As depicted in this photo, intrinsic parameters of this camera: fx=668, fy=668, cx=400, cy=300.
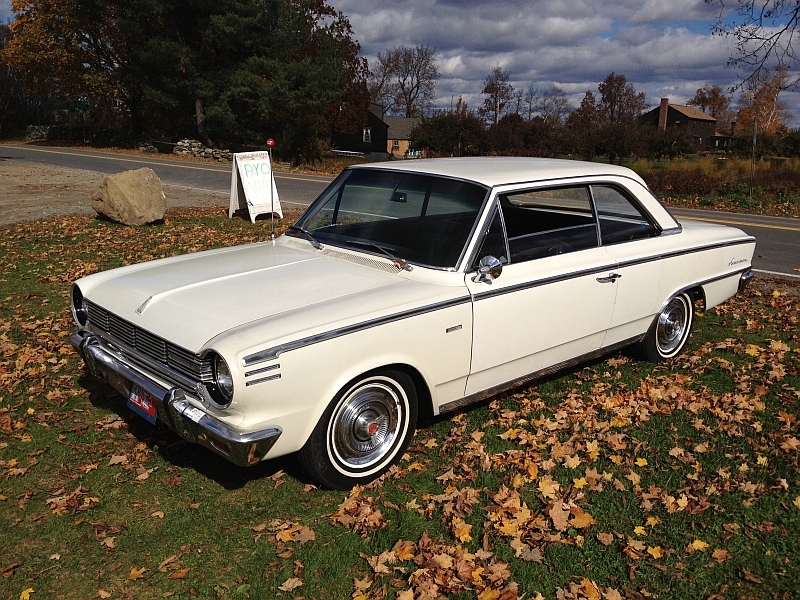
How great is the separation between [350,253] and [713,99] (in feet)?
355

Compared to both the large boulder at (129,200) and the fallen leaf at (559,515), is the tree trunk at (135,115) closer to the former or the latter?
the large boulder at (129,200)

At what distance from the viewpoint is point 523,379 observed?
14.9 feet

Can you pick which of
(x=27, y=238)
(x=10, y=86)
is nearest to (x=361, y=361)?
(x=27, y=238)

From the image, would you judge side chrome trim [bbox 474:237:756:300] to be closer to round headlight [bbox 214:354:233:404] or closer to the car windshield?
the car windshield

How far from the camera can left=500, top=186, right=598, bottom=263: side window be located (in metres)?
4.49

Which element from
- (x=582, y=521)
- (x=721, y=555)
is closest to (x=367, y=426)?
(x=582, y=521)

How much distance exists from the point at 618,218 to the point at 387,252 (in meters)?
1.95

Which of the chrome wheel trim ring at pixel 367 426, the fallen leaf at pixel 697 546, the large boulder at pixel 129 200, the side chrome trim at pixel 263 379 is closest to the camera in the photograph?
the side chrome trim at pixel 263 379

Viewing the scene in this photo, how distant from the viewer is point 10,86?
63500mm

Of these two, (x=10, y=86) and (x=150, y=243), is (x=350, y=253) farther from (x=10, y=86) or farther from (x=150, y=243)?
(x=10, y=86)

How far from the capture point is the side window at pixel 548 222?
449 cm

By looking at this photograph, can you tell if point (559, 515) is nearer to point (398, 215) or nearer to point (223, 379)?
point (223, 379)

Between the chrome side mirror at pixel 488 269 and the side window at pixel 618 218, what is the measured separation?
1.26 meters

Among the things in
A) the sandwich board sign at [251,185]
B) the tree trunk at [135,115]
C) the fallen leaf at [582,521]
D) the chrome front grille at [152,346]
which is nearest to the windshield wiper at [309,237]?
the chrome front grille at [152,346]
